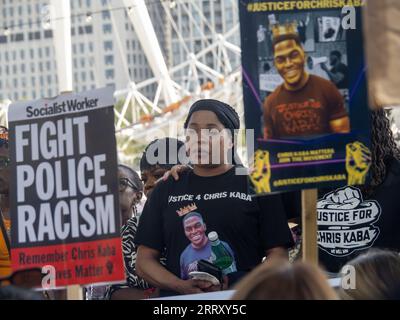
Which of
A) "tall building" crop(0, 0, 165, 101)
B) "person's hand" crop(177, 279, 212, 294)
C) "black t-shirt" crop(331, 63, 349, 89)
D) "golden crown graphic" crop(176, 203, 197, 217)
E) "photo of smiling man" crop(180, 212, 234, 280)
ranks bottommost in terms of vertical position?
"person's hand" crop(177, 279, 212, 294)

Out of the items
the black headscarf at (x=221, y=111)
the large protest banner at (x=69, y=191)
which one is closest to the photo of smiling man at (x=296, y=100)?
the large protest banner at (x=69, y=191)

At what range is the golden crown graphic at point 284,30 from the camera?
453 cm

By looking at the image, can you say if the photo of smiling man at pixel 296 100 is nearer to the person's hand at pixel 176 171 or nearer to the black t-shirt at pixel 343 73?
the black t-shirt at pixel 343 73

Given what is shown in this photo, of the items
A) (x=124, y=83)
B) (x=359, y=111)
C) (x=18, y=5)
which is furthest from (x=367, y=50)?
(x=18, y=5)

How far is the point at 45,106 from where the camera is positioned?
474cm

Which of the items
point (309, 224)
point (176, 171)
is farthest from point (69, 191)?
point (309, 224)

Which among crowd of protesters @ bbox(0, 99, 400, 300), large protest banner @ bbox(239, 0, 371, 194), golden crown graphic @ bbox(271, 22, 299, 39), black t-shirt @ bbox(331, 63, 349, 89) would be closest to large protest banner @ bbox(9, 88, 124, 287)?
crowd of protesters @ bbox(0, 99, 400, 300)

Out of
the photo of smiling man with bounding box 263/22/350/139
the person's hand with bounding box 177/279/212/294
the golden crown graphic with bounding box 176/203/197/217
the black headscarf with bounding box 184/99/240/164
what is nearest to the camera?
the photo of smiling man with bounding box 263/22/350/139

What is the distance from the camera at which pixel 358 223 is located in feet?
17.5

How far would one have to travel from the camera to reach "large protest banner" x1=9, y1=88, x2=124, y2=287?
180 inches

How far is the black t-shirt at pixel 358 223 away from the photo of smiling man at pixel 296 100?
0.87m

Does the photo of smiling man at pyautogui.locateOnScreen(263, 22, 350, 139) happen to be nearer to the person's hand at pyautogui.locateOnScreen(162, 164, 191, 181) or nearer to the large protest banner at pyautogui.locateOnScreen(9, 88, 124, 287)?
the large protest banner at pyautogui.locateOnScreen(9, 88, 124, 287)
